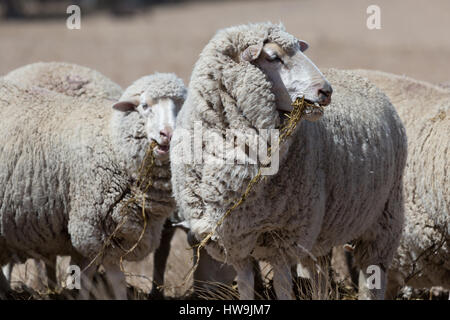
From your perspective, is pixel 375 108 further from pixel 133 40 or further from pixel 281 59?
pixel 133 40

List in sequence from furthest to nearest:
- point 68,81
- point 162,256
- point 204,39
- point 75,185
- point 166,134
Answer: point 204,39 → point 68,81 → point 162,256 → point 75,185 → point 166,134

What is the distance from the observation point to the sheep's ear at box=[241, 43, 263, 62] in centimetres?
394

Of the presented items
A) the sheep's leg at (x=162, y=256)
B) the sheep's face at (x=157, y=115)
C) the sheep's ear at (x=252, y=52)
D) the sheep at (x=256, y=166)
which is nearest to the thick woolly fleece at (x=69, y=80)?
Result: the sheep's face at (x=157, y=115)

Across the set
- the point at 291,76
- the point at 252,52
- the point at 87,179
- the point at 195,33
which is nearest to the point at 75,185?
the point at 87,179

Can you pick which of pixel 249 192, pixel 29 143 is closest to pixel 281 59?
pixel 249 192

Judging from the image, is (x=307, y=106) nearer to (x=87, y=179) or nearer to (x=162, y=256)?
(x=87, y=179)

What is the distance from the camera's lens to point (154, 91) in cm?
508

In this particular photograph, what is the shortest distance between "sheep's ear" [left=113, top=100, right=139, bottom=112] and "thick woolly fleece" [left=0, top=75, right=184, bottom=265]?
5cm

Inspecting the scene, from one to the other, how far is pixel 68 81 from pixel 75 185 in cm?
153

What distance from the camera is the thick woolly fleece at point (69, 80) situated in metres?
6.32

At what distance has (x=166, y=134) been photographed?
4797 millimetres

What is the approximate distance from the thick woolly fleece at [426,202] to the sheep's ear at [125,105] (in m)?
2.15

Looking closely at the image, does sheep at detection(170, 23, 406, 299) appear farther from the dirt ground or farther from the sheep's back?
the dirt ground
